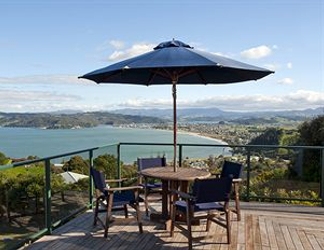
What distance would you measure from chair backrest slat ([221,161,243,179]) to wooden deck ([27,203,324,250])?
661 mm

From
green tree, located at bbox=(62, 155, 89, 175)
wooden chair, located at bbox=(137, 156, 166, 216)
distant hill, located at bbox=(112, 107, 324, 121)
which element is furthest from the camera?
distant hill, located at bbox=(112, 107, 324, 121)

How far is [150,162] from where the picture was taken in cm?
559

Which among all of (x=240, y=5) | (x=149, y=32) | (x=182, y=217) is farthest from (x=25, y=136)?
(x=182, y=217)

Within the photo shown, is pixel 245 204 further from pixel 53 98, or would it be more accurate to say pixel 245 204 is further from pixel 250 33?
pixel 53 98

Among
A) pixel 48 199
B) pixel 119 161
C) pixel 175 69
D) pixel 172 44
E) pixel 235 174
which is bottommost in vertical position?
pixel 48 199

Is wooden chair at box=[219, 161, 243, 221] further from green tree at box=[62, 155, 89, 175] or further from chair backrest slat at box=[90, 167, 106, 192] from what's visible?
green tree at box=[62, 155, 89, 175]

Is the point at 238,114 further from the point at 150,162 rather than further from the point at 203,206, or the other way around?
the point at 203,206

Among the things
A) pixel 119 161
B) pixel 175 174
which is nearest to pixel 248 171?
pixel 175 174

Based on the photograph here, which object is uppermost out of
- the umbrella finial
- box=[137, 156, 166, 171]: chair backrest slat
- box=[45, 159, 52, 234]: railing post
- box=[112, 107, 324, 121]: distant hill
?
the umbrella finial

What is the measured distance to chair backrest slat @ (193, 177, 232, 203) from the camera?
373 centimetres

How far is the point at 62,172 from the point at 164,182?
1.43 meters

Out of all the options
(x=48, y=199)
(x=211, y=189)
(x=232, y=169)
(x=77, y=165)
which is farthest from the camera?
(x=77, y=165)

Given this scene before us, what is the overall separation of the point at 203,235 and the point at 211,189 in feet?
2.90

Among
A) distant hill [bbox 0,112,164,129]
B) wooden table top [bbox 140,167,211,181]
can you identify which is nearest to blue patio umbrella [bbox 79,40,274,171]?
wooden table top [bbox 140,167,211,181]
